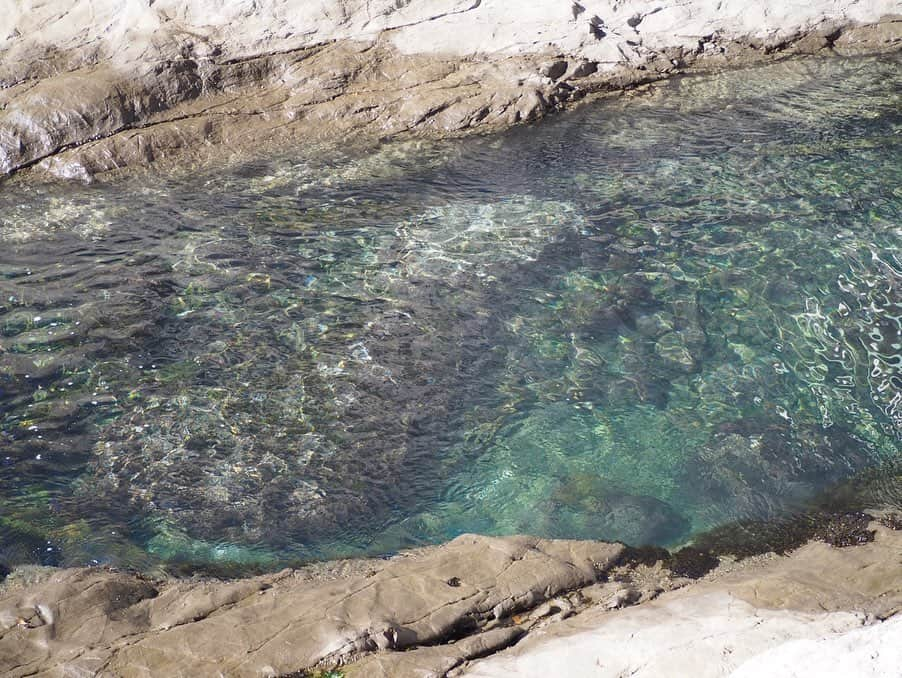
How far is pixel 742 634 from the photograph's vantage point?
314 centimetres

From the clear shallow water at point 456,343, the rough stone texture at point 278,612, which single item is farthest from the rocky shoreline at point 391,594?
the clear shallow water at point 456,343

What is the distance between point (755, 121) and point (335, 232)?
466cm

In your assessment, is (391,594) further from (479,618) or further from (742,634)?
(742,634)

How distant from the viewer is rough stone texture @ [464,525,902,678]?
2910 millimetres

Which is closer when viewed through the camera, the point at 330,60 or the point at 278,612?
the point at 278,612

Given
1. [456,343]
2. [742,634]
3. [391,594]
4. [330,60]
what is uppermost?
[330,60]

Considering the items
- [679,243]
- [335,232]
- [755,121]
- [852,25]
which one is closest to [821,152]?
[755,121]

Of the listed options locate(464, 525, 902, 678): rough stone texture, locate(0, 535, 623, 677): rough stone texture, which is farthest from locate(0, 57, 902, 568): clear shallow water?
locate(464, 525, 902, 678): rough stone texture

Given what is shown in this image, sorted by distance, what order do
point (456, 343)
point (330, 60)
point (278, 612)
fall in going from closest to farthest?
point (278, 612) → point (456, 343) → point (330, 60)

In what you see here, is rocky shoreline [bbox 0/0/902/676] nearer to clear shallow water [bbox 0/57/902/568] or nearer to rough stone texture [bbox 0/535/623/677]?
rough stone texture [bbox 0/535/623/677]

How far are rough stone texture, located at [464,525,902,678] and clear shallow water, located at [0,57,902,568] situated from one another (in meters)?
0.99

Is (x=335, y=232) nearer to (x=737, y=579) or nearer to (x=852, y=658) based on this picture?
(x=737, y=579)

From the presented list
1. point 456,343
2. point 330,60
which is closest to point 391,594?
point 456,343

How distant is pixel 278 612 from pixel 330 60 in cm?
725
